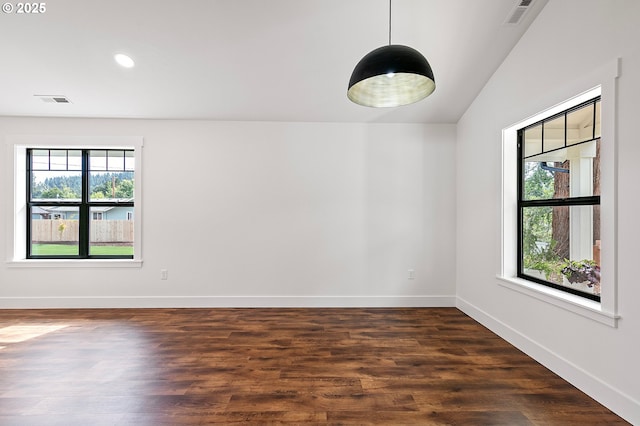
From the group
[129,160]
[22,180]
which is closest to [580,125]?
[129,160]

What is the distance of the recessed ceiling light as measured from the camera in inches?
138

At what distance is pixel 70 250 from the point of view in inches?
192

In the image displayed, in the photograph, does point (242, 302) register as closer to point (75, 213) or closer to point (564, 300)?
point (75, 213)

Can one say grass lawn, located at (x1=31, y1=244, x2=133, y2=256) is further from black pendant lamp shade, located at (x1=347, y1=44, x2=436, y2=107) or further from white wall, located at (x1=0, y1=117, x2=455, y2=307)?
black pendant lamp shade, located at (x1=347, y1=44, x2=436, y2=107)

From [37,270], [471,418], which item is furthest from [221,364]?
[37,270]

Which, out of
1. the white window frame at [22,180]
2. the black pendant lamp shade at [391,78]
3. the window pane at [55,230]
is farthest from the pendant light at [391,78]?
the window pane at [55,230]

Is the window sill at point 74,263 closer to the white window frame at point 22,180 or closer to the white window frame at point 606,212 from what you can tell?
the white window frame at point 22,180

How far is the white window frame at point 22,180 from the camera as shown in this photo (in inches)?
180

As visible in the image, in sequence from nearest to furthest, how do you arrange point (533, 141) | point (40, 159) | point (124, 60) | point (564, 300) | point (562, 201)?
point (564, 300) < point (562, 201) < point (533, 141) < point (124, 60) < point (40, 159)

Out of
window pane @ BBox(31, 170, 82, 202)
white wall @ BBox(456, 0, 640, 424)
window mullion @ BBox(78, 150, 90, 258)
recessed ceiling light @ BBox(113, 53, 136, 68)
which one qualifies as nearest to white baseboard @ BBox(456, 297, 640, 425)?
white wall @ BBox(456, 0, 640, 424)

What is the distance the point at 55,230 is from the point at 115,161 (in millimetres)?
1295

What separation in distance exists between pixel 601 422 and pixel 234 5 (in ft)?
13.2

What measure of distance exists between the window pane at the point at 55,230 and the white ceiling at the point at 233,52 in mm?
1338

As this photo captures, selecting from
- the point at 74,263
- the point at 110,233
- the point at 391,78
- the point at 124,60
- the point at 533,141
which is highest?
the point at 124,60
